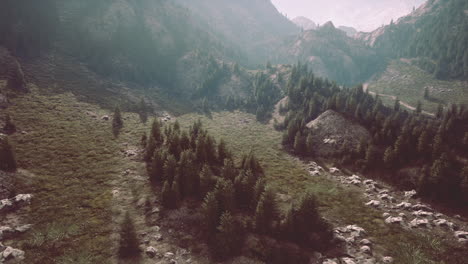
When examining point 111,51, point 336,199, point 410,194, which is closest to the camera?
point 410,194

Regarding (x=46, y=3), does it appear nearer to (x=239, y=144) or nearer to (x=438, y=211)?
(x=239, y=144)

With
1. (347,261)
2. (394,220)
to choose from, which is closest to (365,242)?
(347,261)

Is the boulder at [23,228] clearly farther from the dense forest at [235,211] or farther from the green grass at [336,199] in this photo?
the green grass at [336,199]

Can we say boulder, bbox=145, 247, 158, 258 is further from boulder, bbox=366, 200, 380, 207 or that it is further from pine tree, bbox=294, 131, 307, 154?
pine tree, bbox=294, 131, 307, 154

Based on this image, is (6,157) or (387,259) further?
(6,157)

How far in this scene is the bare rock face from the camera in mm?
73125

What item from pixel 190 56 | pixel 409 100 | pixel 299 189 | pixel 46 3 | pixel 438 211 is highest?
pixel 46 3

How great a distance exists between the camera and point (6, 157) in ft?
134

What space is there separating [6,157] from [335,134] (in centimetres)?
8644

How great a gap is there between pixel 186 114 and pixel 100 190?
Answer: 259 ft

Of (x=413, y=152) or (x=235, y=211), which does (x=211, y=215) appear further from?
(x=413, y=152)

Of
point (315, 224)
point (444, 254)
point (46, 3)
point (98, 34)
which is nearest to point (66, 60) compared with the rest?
point (98, 34)

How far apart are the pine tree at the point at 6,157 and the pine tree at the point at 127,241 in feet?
97.2

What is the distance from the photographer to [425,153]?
57.0 m
